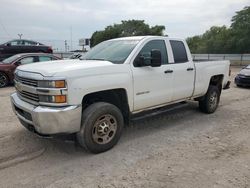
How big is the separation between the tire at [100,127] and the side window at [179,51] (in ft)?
6.73

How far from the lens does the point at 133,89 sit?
179 inches

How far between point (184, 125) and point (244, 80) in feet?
24.2

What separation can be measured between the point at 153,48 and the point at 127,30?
204ft

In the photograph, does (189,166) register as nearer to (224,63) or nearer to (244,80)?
(224,63)

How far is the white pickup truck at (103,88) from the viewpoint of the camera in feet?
12.1

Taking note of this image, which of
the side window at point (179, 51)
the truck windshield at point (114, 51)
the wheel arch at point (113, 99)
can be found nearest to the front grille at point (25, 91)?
the wheel arch at point (113, 99)

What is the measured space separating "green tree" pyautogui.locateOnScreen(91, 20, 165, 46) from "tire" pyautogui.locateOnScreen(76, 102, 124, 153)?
59.4m

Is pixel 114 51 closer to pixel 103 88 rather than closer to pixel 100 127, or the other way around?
pixel 103 88

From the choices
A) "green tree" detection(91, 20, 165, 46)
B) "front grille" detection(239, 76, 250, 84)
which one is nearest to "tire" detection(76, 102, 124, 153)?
"front grille" detection(239, 76, 250, 84)

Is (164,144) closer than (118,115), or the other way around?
(118,115)

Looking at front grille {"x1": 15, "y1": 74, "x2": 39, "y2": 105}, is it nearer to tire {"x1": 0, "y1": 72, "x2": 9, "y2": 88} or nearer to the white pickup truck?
the white pickup truck

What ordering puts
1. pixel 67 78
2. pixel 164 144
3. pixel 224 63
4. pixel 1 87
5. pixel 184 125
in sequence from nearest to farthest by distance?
1. pixel 67 78
2. pixel 164 144
3. pixel 184 125
4. pixel 224 63
5. pixel 1 87

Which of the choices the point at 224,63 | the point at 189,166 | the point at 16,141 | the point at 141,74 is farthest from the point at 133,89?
the point at 224,63

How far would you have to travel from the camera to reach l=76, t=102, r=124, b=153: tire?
3.99 meters
